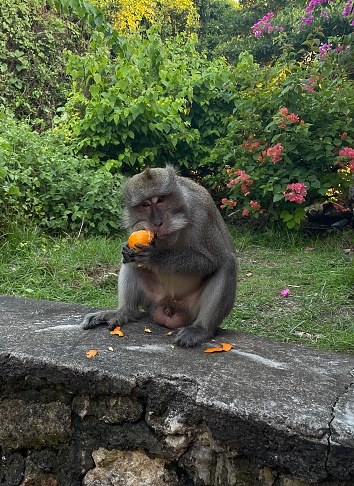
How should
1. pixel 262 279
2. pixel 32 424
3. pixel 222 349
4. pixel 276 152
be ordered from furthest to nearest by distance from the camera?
pixel 276 152, pixel 262 279, pixel 222 349, pixel 32 424

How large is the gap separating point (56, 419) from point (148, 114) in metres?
5.37

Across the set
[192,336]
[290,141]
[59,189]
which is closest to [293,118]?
[290,141]

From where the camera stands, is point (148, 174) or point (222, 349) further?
point (148, 174)

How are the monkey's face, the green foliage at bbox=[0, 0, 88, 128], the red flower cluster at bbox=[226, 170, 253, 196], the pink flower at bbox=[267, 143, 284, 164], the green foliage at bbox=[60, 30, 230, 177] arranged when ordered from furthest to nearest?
the green foliage at bbox=[0, 0, 88, 128], the green foliage at bbox=[60, 30, 230, 177], the red flower cluster at bbox=[226, 170, 253, 196], the pink flower at bbox=[267, 143, 284, 164], the monkey's face

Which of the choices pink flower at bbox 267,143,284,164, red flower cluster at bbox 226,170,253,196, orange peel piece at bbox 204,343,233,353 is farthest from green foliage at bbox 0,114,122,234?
orange peel piece at bbox 204,343,233,353

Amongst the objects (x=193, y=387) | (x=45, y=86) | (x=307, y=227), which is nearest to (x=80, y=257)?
(x=307, y=227)

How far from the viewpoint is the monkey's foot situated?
2465 millimetres

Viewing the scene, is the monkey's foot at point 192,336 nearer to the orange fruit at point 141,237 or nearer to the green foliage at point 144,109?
the orange fruit at point 141,237

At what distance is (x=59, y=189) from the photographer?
20.0ft

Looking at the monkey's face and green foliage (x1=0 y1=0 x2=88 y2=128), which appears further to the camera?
green foliage (x1=0 y1=0 x2=88 y2=128)

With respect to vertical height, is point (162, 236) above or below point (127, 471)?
above

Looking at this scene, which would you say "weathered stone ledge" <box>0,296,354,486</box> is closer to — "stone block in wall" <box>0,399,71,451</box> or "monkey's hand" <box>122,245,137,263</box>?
"stone block in wall" <box>0,399,71,451</box>

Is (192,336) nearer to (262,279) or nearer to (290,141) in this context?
(262,279)

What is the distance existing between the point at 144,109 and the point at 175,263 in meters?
4.60
